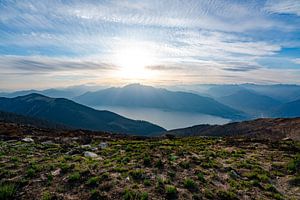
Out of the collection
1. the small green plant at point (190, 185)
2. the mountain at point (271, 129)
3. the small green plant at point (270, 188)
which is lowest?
the mountain at point (271, 129)

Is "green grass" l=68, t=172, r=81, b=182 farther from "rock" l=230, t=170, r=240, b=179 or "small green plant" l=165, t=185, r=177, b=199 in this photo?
"rock" l=230, t=170, r=240, b=179

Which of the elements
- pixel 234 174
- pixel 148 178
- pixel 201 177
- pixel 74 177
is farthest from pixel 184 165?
pixel 74 177

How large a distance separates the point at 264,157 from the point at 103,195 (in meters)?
14.8

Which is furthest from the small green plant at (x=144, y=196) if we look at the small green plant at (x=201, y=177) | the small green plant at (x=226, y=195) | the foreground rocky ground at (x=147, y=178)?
the small green plant at (x=201, y=177)

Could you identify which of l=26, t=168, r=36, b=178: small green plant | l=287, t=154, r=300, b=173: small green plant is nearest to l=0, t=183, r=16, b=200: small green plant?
l=26, t=168, r=36, b=178: small green plant

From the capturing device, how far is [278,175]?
14797 millimetres

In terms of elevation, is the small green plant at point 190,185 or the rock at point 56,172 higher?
the rock at point 56,172

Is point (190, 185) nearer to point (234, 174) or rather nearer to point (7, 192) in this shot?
point (234, 174)

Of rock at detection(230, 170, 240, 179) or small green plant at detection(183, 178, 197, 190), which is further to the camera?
rock at detection(230, 170, 240, 179)

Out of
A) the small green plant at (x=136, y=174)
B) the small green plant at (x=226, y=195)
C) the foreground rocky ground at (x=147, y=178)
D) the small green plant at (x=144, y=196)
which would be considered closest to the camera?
the small green plant at (x=144, y=196)

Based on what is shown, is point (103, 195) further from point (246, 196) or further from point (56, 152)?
point (56, 152)

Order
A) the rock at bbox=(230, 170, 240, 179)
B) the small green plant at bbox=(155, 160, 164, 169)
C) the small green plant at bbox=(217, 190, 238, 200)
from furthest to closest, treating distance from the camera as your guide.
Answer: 1. the small green plant at bbox=(155, 160, 164, 169)
2. the rock at bbox=(230, 170, 240, 179)
3. the small green plant at bbox=(217, 190, 238, 200)

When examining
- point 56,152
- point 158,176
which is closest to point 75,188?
point 158,176

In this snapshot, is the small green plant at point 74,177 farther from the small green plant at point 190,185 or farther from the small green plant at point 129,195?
the small green plant at point 190,185
